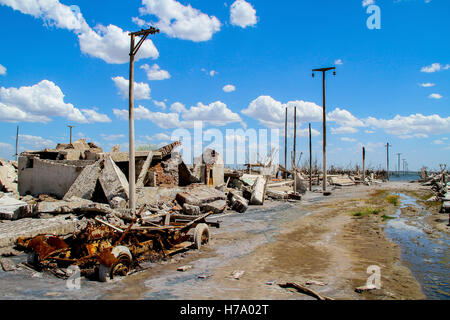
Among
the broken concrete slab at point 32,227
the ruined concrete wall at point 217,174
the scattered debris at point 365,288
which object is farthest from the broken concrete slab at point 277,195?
the scattered debris at point 365,288

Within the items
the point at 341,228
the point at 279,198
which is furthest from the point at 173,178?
the point at 341,228

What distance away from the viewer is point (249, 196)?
17750mm

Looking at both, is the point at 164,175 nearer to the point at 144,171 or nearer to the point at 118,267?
the point at 144,171

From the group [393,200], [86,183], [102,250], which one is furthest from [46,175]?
[393,200]

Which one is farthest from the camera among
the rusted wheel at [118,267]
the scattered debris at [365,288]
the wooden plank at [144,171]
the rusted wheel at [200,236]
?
the wooden plank at [144,171]

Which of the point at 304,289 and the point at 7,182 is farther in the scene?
the point at 7,182

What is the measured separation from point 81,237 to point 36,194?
31.2 feet

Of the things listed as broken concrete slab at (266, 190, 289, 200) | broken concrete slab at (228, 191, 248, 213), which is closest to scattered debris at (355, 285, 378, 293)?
broken concrete slab at (228, 191, 248, 213)

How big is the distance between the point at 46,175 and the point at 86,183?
2469 millimetres

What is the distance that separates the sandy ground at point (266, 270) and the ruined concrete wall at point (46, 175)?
6.51m

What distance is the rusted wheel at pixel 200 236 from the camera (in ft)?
23.8

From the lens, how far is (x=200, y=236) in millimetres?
7379

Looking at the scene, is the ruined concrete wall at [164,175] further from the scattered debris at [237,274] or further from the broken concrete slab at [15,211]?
the scattered debris at [237,274]

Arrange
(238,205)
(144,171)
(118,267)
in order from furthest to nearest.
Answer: (238,205) < (144,171) < (118,267)
